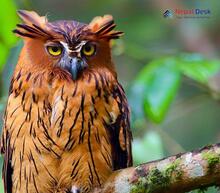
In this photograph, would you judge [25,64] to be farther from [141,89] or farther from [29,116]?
[141,89]

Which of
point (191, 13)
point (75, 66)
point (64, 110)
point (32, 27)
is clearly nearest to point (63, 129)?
point (64, 110)

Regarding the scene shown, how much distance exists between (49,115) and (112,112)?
340mm

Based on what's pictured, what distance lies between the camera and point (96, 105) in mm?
4113

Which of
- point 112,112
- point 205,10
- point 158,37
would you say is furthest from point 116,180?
point 158,37

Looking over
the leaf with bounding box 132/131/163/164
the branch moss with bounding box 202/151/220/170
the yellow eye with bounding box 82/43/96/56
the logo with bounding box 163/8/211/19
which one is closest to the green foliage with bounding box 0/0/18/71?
the yellow eye with bounding box 82/43/96/56

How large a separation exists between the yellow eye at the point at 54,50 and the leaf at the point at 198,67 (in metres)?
0.86

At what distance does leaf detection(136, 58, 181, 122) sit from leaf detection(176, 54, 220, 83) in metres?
0.06

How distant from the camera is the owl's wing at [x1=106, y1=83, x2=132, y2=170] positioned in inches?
166

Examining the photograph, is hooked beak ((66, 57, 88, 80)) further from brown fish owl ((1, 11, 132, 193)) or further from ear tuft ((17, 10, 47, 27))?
ear tuft ((17, 10, 47, 27))

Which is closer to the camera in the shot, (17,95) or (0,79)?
(17,95)

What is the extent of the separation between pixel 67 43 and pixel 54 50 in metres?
0.14

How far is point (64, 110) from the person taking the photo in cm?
406

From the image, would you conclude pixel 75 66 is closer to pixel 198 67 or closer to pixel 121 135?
pixel 121 135

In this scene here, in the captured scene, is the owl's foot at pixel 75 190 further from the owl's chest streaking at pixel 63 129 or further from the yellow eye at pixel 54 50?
the yellow eye at pixel 54 50
